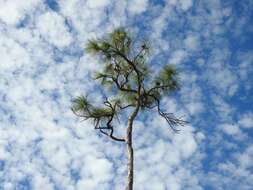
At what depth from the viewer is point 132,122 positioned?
13.3 meters

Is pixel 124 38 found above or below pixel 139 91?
above

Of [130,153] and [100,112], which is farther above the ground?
[100,112]

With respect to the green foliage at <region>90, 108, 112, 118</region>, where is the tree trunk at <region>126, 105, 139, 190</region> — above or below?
below

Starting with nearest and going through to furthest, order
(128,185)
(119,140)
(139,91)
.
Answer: (128,185) → (119,140) → (139,91)

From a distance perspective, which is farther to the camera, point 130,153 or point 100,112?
point 100,112

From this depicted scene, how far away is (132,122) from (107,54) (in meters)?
1.99

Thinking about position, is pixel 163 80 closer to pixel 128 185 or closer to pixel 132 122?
pixel 132 122

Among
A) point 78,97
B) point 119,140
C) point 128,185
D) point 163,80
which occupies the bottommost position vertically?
point 128,185

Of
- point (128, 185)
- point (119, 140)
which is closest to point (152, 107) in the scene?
point (119, 140)

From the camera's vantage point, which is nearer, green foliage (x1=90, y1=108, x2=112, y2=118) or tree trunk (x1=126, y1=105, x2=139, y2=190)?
tree trunk (x1=126, y1=105, x2=139, y2=190)

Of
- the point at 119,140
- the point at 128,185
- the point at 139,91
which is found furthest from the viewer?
the point at 139,91

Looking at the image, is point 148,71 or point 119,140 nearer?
point 119,140

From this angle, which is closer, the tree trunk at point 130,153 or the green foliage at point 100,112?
the tree trunk at point 130,153

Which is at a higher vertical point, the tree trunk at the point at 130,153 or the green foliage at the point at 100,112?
the green foliage at the point at 100,112
